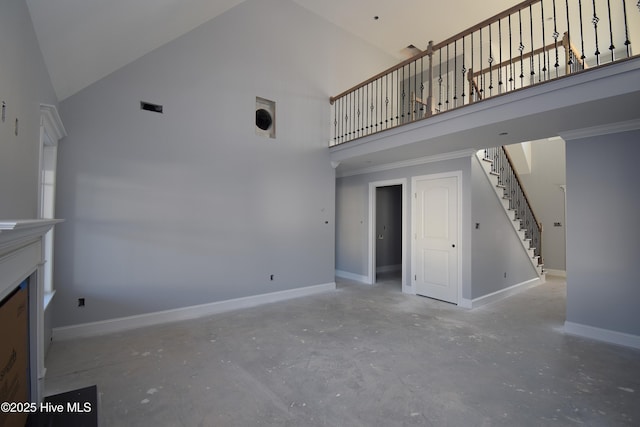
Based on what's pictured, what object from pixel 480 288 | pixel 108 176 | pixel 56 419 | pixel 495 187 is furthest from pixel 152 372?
pixel 495 187

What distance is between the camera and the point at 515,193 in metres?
6.46

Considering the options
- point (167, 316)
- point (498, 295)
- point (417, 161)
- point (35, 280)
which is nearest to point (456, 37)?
point (417, 161)

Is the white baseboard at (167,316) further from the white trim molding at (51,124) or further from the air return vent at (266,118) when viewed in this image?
the air return vent at (266,118)

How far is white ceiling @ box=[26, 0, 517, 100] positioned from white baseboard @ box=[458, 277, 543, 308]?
5.22 metres

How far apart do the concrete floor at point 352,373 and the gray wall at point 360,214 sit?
172cm

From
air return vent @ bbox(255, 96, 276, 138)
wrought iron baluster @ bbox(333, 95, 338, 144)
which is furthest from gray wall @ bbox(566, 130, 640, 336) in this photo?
air return vent @ bbox(255, 96, 276, 138)

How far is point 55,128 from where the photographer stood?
9.48ft

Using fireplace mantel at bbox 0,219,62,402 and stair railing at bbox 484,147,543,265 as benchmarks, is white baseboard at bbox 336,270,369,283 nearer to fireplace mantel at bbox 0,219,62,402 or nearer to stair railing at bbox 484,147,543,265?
stair railing at bbox 484,147,543,265

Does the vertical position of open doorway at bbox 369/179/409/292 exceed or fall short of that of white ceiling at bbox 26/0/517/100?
it falls short

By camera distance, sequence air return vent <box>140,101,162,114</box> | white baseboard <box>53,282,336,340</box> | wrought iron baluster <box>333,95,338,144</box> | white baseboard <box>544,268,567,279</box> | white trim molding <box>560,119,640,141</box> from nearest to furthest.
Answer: white trim molding <box>560,119,640,141</box> < white baseboard <box>53,282,336,340</box> < air return vent <box>140,101,162,114</box> < wrought iron baluster <box>333,95,338,144</box> < white baseboard <box>544,268,567,279</box>

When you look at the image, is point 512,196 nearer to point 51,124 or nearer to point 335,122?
point 335,122

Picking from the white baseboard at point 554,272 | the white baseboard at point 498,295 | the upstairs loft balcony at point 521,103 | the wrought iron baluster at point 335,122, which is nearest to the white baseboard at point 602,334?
the white baseboard at point 498,295

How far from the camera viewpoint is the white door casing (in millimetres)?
4906

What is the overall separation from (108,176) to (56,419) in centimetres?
254
